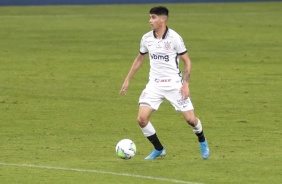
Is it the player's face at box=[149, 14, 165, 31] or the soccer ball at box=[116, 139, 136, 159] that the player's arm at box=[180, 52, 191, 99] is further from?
the soccer ball at box=[116, 139, 136, 159]

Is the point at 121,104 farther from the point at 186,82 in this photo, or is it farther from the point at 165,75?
the point at 186,82

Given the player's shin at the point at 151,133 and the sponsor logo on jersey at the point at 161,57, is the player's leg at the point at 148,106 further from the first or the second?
the sponsor logo on jersey at the point at 161,57

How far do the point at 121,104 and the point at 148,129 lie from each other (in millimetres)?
8528

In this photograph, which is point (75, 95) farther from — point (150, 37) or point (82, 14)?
point (82, 14)

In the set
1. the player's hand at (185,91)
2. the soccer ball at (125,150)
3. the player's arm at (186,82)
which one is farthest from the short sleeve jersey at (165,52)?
the soccer ball at (125,150)

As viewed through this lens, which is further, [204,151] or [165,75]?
[204,151]

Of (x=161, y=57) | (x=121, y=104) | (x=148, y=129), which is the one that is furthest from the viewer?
(x=121, y=104)

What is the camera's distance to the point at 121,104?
1017 inches

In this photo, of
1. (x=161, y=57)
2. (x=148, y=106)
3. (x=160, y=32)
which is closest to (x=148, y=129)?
(x=148, y=106)

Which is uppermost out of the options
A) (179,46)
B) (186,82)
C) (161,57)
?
(179,46)

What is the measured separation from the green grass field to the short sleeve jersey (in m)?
1.49

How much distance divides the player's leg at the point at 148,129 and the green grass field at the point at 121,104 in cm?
22

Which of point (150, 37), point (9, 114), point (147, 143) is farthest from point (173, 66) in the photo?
point (9, 114)

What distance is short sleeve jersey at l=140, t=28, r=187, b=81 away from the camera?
55.9 ft
